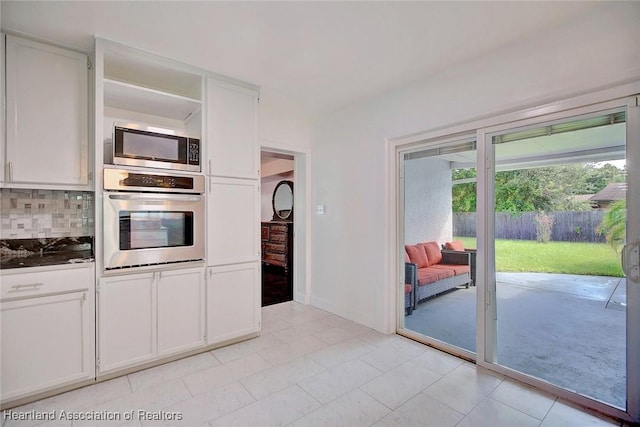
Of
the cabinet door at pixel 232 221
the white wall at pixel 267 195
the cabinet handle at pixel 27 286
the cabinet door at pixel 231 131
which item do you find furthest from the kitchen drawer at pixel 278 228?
the cabinet handle at pixel 27 286

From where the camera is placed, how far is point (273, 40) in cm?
230

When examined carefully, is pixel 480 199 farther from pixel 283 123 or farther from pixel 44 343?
pixel 44 343

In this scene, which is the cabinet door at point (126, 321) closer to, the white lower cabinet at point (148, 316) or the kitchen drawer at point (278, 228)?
the white lower cabinet at point (148, 316)

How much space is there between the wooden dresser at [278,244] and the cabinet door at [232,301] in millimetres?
2451

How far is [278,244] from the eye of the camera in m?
5.82

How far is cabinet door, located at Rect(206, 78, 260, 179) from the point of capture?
280 centimetres

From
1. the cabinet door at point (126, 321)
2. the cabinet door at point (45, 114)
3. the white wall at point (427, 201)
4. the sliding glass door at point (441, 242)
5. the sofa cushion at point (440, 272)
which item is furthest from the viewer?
the sofa cushion at point (440, 272)

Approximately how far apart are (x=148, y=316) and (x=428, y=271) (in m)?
2.78

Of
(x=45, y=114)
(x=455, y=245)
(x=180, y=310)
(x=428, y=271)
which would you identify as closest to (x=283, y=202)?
(x=428, y=271)


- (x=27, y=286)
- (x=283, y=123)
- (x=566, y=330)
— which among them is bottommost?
(x=566, y=330)

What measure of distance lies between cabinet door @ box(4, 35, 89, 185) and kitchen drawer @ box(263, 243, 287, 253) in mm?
3593

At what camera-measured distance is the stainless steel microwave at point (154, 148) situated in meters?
2.35

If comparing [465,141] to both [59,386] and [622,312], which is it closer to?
[622,312]

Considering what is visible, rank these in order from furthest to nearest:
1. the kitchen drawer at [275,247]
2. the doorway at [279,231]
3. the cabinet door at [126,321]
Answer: the kitchen drawer at [275,247] → the doorway at [279,231] → the cabinet door at [126,321]
